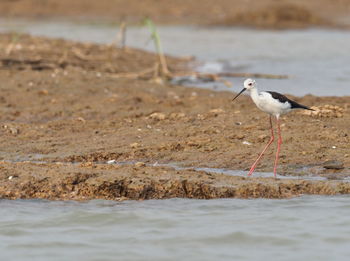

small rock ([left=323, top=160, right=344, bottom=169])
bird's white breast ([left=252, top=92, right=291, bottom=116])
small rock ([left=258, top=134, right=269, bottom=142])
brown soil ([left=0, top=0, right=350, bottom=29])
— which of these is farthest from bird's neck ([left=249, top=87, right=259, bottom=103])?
brown soil ([left=0, top=0, right=350, bottom=29])

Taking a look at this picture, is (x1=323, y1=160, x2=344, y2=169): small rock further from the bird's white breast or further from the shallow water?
the shallow water

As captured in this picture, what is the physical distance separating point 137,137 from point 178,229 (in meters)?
2.78

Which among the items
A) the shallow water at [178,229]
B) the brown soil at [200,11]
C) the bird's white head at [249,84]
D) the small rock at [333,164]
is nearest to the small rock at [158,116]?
the bird's white head at [249,84]

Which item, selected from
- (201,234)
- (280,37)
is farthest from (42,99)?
(280,37)

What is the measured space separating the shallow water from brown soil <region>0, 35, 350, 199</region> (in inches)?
7.2

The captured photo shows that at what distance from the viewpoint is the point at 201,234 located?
6.73 meters

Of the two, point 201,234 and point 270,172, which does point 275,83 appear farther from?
point 201,234

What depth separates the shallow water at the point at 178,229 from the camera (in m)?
6.39

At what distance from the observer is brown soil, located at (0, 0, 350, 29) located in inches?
1011

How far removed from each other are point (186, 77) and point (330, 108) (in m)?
5.09

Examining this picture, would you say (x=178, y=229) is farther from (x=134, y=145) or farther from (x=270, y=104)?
(x=134, y=145)

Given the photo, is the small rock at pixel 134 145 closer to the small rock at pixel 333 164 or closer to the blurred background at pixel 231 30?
the small rock at pixel 333 164

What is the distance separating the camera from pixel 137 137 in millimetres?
9500

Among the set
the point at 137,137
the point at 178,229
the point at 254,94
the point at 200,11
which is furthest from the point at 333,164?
the point at 200,11
